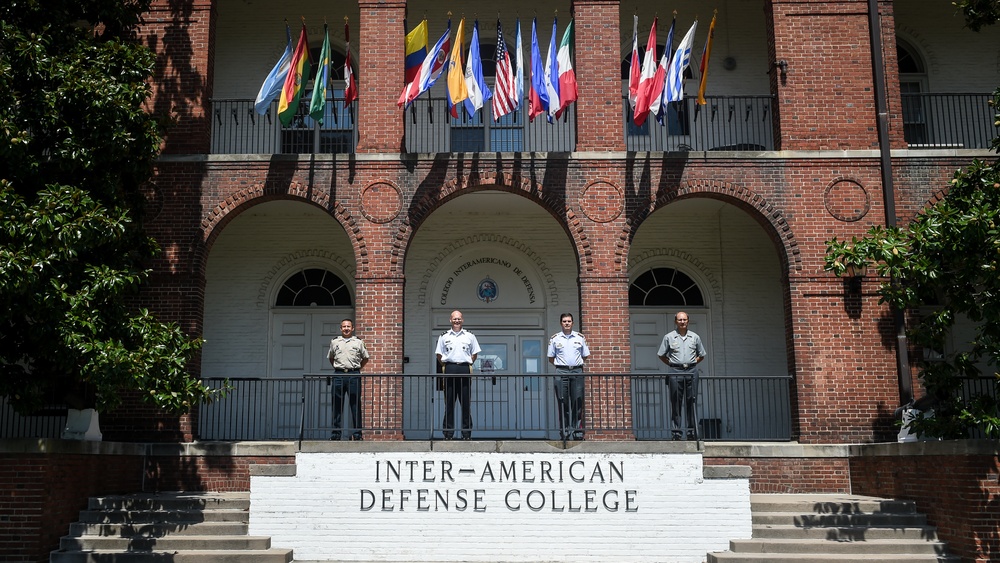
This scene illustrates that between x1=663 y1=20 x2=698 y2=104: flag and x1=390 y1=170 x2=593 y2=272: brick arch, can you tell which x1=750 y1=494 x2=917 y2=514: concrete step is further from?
x1=663 y1=20 x2=698 y2=104: flag

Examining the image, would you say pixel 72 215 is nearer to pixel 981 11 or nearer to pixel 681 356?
pixel 681 356

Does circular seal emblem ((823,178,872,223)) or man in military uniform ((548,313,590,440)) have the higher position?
circular seal emblem ((823,178,872,223))

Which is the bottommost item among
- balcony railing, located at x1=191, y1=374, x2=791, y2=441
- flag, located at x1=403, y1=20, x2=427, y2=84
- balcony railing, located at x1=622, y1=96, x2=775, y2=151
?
balcony railing, located at x1=191, y1=374, x2=791, y2=441

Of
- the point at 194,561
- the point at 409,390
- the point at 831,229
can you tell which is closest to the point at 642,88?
the point at 831,229

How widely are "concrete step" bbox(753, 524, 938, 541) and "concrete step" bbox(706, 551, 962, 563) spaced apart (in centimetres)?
33

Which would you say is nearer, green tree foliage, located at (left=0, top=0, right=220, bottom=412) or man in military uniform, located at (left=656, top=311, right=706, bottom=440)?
green tree foliage, located at (left=0, top=0, right=220, bottom=412)

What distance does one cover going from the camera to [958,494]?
34.9 ft

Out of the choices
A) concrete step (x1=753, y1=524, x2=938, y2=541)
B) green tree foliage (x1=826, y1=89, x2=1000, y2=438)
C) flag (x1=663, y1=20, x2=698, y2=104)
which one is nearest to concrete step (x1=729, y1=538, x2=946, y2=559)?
concrete step (x1=753, y1=524, x2=938, y2=541)

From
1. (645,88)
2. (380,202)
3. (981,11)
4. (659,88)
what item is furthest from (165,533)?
(981,11)

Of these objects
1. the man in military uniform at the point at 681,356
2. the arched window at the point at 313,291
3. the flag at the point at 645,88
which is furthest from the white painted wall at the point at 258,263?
the man in military uniform at the point at 681,356

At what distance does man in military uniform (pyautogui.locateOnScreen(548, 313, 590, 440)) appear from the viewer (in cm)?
1224

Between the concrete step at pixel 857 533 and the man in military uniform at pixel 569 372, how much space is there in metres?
2.70

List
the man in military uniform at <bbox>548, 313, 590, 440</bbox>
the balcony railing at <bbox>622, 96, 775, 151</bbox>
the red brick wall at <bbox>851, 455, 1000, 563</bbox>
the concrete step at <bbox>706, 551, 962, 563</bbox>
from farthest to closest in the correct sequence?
the balcony railing at <bbox>622, 96, 775, 151</bbox>
the man in military uniform at <bbox>548, 313, 590, 440</bbox>
the concrete step at <bbox>706, 551, 962, 563</bbox>
the red brick wall at <bbox>851, 455, 1000, 563</bbox>

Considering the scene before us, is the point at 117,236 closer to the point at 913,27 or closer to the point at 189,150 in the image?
the point at 189,150
